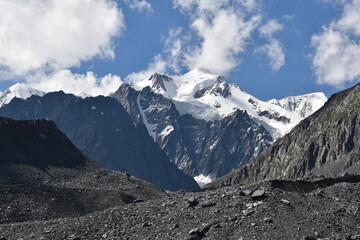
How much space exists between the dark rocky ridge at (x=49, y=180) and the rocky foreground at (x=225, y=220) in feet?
109

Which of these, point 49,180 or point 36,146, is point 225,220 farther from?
point 36,146

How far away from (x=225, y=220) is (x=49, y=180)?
87.2 m

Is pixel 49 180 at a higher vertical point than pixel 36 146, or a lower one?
lower

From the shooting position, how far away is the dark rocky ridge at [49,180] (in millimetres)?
91000

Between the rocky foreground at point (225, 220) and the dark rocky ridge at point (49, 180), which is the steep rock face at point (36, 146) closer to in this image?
the dark rocky ridge at point (49, 180)

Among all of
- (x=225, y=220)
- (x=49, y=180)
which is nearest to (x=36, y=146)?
(x=49, y=180)

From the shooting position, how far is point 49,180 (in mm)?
123688

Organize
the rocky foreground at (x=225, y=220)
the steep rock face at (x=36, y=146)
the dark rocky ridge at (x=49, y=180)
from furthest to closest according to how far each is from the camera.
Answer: the steep rock face at (x=36, y=146) → the dark rocky ridge at (x=49, y=180) → the rocky foreground at (x=225, y=220)

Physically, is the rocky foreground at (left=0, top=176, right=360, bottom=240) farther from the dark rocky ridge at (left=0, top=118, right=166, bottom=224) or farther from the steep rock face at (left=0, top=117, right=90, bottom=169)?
the steep rock face at (left=0, top=117, right=90, bottom=169)

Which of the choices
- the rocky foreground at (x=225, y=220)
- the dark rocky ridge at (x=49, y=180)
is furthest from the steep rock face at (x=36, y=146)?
the rocky foreground at (x=225, y=220)

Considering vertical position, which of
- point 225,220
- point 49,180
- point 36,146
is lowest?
point 225,220

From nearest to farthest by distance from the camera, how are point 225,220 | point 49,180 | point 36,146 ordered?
point 225,220
point 49,180
point 36,146

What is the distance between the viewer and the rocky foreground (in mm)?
41562

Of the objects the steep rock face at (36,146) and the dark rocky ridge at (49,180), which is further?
the steep rock face at (36,146)
